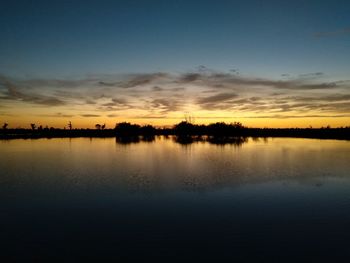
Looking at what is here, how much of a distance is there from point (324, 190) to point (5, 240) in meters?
16.9

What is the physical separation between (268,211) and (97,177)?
46.6 ft

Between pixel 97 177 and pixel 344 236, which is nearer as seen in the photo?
pixel 344 236

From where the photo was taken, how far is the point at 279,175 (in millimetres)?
25766

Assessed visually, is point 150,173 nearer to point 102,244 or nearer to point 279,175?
point 279,175

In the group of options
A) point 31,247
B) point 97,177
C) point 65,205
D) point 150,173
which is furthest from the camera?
point 150,173

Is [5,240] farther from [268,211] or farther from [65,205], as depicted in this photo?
[268,211]

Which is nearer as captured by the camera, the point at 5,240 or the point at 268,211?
the point at 5,240

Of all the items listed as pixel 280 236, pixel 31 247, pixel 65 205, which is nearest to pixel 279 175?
pixel 280 236

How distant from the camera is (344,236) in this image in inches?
459

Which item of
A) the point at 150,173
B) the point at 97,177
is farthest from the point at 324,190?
the point at 97,177

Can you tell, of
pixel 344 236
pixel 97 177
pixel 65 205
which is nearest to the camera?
pixel 344 236

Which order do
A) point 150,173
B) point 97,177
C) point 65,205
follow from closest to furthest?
1. point 65,205
2. point 97,177
3. point 150,173

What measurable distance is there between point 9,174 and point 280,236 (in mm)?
22156

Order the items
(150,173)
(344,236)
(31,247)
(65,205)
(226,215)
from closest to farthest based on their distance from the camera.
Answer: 1. (31,247)
2. (344,236)
3. (226,215)
4. (65,205)
5. (150,173)
